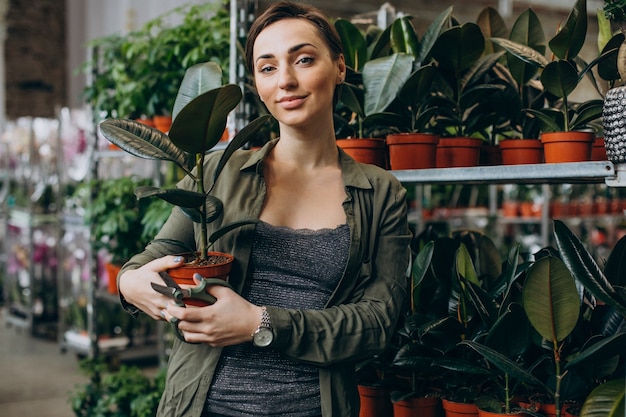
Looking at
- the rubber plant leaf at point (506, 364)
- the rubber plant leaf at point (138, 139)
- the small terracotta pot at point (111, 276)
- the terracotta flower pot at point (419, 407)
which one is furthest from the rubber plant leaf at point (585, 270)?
the small terracotta pot at point (111, 276)

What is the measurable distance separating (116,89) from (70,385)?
6.58 feet

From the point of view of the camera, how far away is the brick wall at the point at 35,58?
880cm

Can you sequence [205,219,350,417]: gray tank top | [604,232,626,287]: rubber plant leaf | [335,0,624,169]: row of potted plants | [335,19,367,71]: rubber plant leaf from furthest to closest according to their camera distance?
[335,19,367,71]: rubber plant leaf < [335,0,624,169]: row of potted plants < [604,232,626,287]: rubber plant leaf < [205,219,350,417]: gray tank top

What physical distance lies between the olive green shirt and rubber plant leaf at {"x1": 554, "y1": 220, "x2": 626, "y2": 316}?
388 mm

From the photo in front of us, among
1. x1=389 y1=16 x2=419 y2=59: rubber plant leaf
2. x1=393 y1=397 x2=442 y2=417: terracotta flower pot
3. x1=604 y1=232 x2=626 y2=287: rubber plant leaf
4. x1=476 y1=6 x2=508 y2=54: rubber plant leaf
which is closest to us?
x1=604 y1=232 x2=626 y2=287: rubber plant leaf

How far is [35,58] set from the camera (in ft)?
29.6

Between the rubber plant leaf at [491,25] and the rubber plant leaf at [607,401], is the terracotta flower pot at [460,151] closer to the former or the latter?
the rubber plant leaf at [491,25]

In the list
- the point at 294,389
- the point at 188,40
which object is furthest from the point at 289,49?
the point at 188,40

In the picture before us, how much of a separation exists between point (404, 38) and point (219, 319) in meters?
1.23

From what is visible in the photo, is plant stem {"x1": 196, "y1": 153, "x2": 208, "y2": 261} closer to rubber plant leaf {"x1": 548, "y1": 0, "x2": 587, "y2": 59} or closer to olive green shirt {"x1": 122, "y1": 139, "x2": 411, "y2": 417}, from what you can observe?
olive green shirt {"x1": 122, "y1": 139, "x2": 411, "y2": 417}

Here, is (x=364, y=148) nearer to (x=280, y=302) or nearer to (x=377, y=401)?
(x=377, y=401)

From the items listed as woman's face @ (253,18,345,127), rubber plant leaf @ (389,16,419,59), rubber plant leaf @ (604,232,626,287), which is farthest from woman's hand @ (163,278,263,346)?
rubber plant leaf @ (389,16,419,59)

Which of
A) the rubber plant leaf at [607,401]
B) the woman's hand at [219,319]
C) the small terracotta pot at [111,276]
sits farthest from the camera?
the small terracotta pot at [111,276]

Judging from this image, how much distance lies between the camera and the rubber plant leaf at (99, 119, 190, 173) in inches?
50.8
